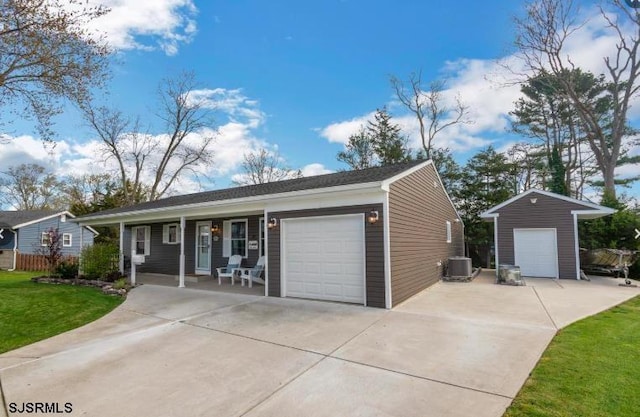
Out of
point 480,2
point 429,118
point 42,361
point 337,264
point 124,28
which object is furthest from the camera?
point 429,118

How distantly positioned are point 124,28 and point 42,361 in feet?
32.5

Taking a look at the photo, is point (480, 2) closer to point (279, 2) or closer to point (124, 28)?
point (279, 2)

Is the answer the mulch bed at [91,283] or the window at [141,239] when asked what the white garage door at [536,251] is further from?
the window at [141,239]

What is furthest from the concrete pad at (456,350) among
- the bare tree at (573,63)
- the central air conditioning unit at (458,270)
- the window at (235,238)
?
the bare tree at (573,63)

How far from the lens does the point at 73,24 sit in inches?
345

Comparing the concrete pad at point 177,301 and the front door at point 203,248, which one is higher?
the front door at point 203,248

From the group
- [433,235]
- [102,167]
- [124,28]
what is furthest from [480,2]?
[102,167]

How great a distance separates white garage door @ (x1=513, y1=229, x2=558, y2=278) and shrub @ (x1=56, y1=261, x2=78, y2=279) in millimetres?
16774

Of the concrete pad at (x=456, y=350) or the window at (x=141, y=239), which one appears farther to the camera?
the window at (x=141, y=239)

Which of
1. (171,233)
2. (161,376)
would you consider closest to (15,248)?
(171,233)

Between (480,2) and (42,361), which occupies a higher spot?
(480,2)

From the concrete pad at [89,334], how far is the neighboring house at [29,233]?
1546cm

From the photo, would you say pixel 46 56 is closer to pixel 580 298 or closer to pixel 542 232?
pixel 580 298

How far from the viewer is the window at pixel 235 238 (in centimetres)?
1186
